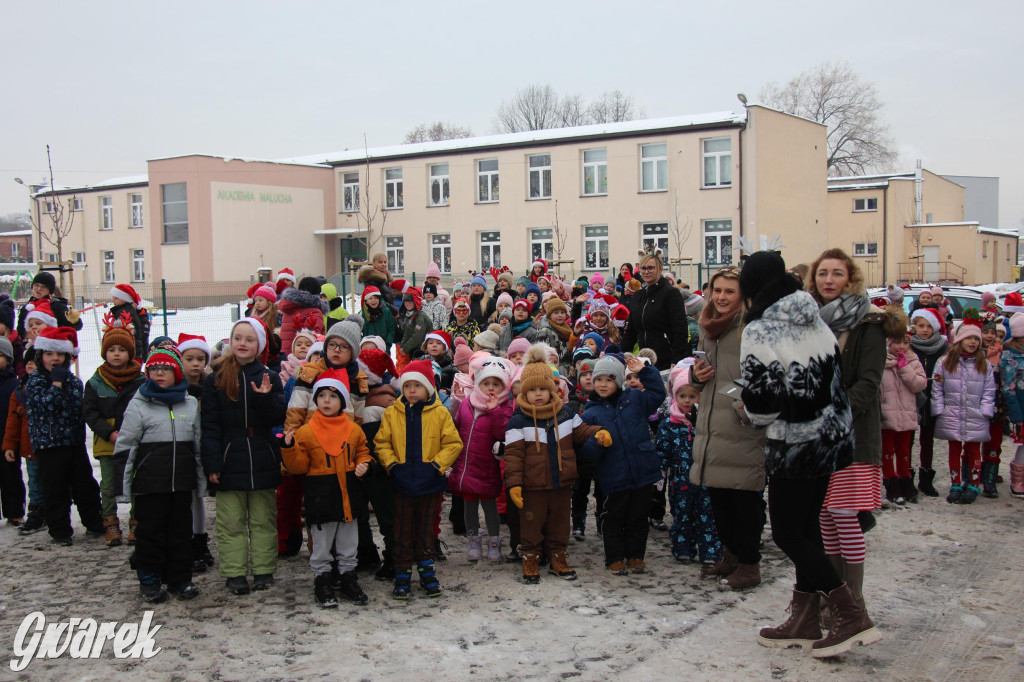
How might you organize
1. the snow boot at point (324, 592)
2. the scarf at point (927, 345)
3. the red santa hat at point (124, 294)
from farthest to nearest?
the red santa hat at point (124, 294) → the scarf at point (927, 345) → the snow boot at point (324, 592)

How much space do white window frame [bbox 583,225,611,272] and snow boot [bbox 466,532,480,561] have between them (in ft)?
88.5

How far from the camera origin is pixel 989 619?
482 cm

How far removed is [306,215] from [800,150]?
20.7 m

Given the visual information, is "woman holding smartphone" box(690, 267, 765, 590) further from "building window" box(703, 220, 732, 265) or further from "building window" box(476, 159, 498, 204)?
"building window" box(476, 159, 498, 204)

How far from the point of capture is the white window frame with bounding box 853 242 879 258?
145 ft

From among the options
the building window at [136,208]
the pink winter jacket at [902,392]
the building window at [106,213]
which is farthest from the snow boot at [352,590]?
the building window at [106,213]

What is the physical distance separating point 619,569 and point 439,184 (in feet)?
102

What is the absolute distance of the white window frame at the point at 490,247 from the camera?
114 feet

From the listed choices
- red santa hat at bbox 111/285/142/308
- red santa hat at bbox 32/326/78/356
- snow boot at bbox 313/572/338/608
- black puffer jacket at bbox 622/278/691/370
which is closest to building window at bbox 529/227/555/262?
red santa hat at bbox 111/285/142/308

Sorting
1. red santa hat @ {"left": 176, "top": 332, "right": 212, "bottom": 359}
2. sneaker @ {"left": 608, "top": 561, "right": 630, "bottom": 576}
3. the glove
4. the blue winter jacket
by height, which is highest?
red santa hat @ {"left": 176, "top": 332, "right": 212, "bottom": 359}

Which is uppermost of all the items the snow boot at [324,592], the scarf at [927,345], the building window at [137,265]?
the building window at [137,265]

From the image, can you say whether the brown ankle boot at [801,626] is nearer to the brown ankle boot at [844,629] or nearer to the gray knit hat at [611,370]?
the brown ankle boot at [844,629]

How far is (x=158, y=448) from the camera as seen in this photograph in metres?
5.35

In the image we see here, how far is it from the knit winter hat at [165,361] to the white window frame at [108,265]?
3937 centimetres
